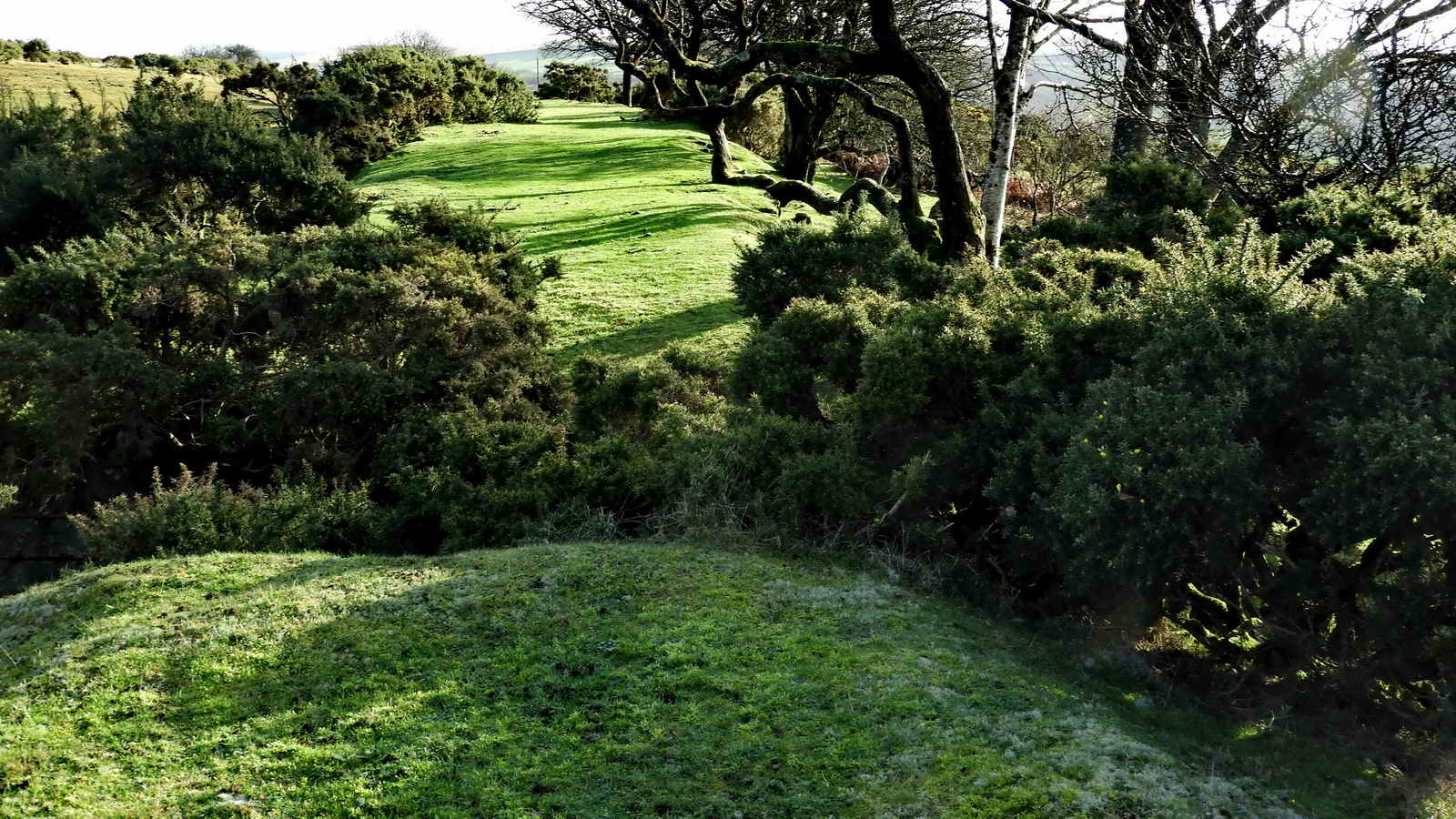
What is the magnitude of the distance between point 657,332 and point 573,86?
2387 inches

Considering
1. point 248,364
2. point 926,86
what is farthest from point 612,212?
point 248,364

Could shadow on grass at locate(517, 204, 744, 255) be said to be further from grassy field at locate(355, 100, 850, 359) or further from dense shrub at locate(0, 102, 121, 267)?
dense shrub at locate(0, 102, 121, 267)

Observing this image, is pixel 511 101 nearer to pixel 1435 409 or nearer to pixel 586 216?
pixel 586 216

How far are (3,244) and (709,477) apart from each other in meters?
15.9

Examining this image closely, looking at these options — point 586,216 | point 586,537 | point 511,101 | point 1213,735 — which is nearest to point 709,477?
point 586,537

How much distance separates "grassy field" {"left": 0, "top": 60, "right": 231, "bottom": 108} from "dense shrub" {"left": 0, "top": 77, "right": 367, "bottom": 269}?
78.8ft

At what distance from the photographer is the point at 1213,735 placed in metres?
5.88

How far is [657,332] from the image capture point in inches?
646

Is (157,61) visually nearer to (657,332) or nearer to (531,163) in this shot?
(531,163)

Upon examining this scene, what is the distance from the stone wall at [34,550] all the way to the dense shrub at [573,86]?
213ft

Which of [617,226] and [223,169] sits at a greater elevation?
[223,169]

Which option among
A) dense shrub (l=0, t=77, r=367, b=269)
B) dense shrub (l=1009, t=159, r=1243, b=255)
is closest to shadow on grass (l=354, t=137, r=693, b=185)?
dense shrub (l=0, t=77, r=367, b=269)

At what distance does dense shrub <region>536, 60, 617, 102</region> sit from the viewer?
7156 cm

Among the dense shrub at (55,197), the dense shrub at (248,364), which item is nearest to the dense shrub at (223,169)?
the dense shrub at (55,197)
